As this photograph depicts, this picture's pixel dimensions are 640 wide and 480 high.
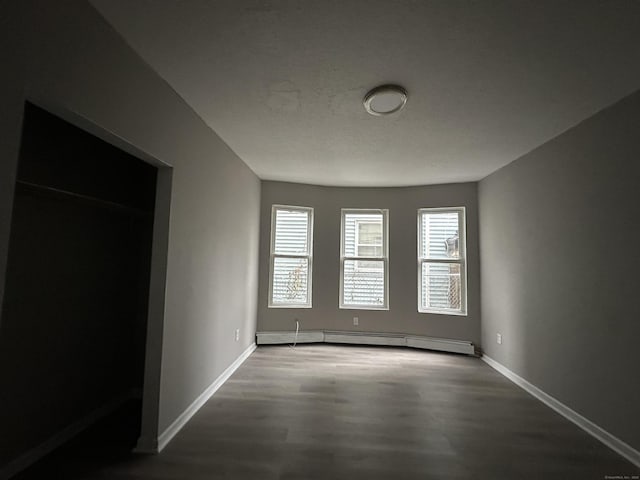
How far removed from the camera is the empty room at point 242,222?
1506 millimetres

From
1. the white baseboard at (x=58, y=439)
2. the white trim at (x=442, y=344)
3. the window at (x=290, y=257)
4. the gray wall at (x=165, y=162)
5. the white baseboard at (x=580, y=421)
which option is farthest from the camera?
the window at (x=290, y=257)

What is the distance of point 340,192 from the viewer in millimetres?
4914

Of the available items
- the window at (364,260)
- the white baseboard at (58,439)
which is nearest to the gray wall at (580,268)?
the window at (364,260)

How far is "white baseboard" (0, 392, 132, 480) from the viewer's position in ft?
5.73

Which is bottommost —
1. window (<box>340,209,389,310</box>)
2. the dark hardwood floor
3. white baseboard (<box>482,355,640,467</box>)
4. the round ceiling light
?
the dark hardwood floor

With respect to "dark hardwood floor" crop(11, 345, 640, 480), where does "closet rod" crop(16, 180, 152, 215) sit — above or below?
above

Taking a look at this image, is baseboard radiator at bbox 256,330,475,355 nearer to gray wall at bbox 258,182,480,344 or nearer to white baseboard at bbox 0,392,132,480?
gray wall at bbox 258,182,480,344

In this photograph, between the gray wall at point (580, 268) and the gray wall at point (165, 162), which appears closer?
the gray wall at point (165, 162)

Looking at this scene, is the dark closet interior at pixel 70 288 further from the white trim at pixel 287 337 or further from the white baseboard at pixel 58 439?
the white trim at pixel 287 337

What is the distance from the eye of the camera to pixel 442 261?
4539 mm

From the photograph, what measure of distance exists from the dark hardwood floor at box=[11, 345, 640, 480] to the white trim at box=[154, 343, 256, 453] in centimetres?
6

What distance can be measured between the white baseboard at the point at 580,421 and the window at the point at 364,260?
6.31ft

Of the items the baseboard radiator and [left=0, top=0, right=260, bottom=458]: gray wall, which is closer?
[left=0, top=0, right=260, bottom=458]: gray wall

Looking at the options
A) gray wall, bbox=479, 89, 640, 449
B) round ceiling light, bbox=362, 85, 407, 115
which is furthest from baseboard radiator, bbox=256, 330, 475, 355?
round ceiling light, bbox=362, 85, 407, 115
